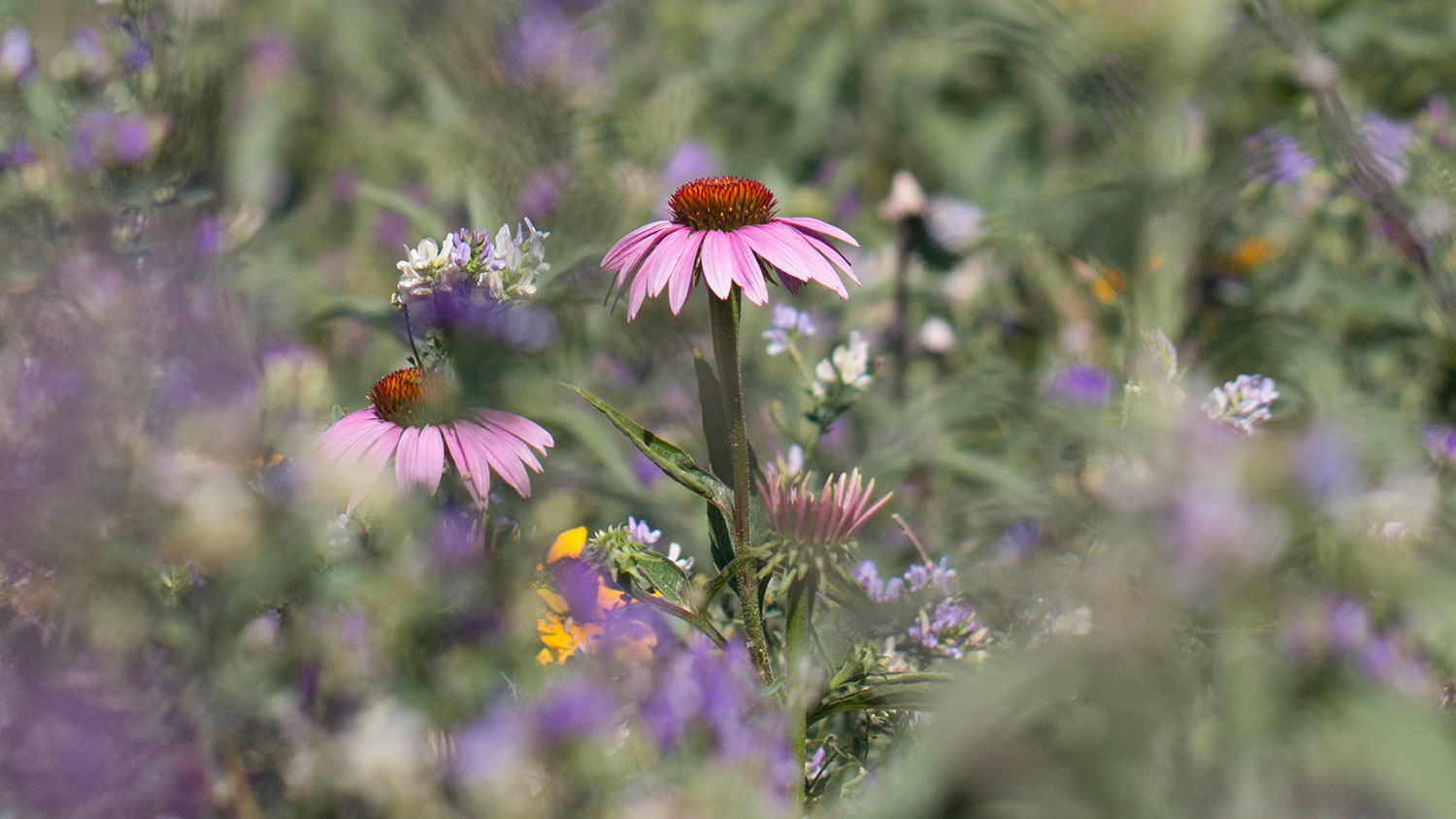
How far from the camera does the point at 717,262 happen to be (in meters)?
0.51

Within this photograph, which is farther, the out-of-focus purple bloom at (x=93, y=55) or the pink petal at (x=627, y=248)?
the out-of-focus purple bloom at (x=93, y=55)

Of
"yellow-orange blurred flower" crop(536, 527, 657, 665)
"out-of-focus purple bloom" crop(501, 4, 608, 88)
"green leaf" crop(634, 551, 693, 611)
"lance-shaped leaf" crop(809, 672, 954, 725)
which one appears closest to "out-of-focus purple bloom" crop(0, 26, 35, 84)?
"out-of-focus purple bloom" crop(501, 4, 608, 88)

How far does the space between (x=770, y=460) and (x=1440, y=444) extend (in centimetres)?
56

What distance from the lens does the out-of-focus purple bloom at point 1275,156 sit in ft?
3.20

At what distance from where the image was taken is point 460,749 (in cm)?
58

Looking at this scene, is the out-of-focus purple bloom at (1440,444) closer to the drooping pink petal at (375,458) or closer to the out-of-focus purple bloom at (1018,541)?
the out-of-focus purple bloom at (1018,541)

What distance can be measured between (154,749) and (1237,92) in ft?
5.37

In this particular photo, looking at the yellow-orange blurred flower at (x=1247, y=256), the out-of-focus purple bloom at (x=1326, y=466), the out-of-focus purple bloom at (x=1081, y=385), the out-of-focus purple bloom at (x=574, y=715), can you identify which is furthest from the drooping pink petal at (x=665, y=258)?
the yellow-orange blurred flower at (x=1247, y=256)

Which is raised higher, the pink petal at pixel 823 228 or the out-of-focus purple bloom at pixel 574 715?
the pink petal at pixel 823 228

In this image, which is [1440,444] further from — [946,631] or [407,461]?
[407,461]

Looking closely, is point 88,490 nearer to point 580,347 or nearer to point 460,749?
point 460,749

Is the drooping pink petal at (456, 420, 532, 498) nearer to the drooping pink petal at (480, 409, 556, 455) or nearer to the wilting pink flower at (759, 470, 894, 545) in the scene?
the drooping pink petal at (480, 409, 556, 455)

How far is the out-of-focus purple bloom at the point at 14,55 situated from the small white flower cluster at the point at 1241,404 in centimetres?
101

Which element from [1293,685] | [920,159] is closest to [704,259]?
[1293,685]
